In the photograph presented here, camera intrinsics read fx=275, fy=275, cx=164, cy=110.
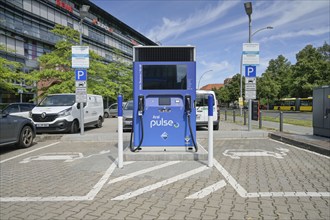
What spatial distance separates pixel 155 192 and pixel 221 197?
3.37ft

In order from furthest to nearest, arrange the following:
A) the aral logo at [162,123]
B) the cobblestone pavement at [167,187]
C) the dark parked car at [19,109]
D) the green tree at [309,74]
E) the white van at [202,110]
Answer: the green tree at [309,74] < the dark parked car at [19,109] < the white van at [202,110] < the aral logo at [162,123] < the cobblestone pavement at [167,187]

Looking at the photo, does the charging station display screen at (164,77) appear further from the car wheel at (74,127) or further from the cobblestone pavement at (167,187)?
the car wheel at (74,127)

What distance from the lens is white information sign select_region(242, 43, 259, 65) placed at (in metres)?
10.8

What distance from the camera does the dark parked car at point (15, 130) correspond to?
7.70 meters

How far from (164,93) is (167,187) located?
8.07 feet

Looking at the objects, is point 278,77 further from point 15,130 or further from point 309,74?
point 15,130

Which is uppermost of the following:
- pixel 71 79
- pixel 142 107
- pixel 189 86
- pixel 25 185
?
pixel 71 79

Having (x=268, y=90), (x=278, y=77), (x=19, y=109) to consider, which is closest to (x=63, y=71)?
(x=19, y=109)

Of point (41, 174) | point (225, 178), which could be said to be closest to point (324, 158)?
point (225, 178)

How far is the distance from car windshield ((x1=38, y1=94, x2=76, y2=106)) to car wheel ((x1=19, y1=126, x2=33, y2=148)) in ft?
10.7

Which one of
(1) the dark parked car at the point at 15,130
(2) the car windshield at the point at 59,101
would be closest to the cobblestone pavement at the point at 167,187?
(1) the dark parked car at the point at 15,130

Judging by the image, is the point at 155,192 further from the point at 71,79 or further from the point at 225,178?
the point at 71,79

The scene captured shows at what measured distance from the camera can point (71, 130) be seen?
460 inches

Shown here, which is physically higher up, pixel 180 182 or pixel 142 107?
pixel 142 107
